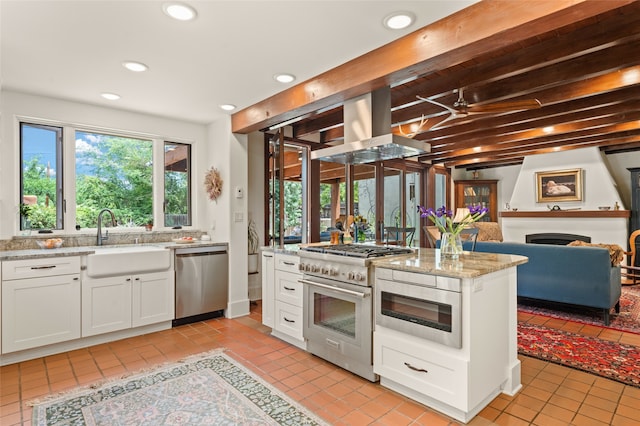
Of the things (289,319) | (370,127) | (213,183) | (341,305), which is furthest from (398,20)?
(213,183)

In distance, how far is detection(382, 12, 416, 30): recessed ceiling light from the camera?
80.4 inches

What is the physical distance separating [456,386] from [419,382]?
0.26m

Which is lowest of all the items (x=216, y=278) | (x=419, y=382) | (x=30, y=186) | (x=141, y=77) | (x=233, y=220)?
(x=419, y=382)

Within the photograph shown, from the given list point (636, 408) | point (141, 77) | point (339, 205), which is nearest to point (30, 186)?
point (141, 77)

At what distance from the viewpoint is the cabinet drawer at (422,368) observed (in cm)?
199

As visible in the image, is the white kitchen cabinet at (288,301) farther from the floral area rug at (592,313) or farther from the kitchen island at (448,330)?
the floral area rug at (592,313)

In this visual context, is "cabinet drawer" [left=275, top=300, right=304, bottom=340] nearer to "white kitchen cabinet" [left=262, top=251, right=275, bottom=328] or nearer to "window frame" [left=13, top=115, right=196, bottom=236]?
"white kitchen cabinet" [left=262, top=251, right=275, bottom=328]

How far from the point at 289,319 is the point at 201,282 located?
1331mm

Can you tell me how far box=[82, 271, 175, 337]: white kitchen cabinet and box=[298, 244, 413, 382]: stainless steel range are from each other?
169cm

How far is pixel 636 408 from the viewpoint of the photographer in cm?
215

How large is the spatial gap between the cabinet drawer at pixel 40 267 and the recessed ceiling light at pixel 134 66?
1.81 meters

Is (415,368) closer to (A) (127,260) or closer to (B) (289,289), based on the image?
(B) (289,289)

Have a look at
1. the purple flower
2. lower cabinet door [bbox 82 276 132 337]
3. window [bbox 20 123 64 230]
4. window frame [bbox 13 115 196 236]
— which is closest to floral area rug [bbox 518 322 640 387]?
the purple flower

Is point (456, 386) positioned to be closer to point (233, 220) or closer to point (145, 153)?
point (233, 220)
